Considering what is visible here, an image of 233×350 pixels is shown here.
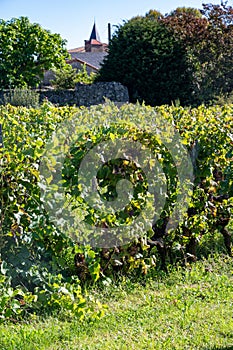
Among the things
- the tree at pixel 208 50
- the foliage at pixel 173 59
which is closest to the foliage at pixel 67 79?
the foliage at pixel 173 59

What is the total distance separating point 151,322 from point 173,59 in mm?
13766

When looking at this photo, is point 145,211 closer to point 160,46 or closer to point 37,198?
point 37,198

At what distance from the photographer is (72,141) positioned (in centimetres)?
395

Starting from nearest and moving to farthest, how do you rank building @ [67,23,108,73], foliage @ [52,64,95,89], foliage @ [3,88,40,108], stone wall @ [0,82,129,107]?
foliage @ [3,88,40,108] → stone wall @ [0,82,129,107] → foliage @ [52,64,95,89] → building @ [67,23,108,73]

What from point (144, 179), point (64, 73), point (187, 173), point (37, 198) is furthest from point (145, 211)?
point (64, 73)

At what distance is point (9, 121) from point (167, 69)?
484 inches

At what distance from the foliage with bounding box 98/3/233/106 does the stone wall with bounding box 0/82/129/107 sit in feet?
1.69

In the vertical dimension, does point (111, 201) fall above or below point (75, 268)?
above

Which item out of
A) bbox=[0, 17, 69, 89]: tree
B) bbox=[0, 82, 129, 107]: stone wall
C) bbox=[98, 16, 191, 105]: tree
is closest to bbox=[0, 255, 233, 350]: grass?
bbox=[0, 82, 129, 107]: stone wall

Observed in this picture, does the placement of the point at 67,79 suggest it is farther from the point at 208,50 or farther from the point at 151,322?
the point at 151,322

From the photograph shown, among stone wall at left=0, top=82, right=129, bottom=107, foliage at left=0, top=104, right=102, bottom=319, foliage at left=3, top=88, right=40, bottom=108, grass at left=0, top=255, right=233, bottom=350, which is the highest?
stone wall at left=0, top=82, right=129, bottom=107

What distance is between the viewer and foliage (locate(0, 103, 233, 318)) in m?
3.66

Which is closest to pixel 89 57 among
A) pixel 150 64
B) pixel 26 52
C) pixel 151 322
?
pixel 26 52

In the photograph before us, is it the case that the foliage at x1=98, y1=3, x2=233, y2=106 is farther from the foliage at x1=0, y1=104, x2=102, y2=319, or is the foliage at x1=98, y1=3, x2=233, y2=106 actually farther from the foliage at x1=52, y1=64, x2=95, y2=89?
the foliage at x1=0, y1=104, x2=102, y2=319
